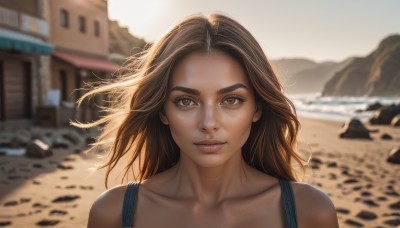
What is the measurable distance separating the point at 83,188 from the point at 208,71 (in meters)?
3.81

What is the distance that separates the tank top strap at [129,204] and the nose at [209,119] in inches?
19.0

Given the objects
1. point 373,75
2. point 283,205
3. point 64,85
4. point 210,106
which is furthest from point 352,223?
point 373,75

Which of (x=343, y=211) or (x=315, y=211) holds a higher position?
(x=315, y=211)

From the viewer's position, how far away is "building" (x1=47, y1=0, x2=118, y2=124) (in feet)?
57.3

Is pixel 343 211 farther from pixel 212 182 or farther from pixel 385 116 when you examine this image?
pixel 385 116

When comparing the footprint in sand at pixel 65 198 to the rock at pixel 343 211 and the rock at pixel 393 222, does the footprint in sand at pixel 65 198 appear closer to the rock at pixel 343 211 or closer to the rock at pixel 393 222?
the rock at pixel 343 211

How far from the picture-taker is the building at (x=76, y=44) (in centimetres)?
1745

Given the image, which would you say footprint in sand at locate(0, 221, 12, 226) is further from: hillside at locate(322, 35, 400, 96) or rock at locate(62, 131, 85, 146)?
hillside at locate(322, 35, 400, 96)

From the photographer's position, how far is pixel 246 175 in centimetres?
196

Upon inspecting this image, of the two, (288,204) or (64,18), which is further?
(64,18)

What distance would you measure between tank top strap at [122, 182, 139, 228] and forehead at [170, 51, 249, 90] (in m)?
0.54

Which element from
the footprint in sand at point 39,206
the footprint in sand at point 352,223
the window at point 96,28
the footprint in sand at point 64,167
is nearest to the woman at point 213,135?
the footprint in sand at point 352,223

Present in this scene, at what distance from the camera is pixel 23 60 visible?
1499 cm

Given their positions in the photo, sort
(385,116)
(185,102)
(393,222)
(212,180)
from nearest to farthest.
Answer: (185,102), (212,180), (393,222), (385,116)
